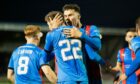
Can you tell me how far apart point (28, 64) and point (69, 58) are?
109cm

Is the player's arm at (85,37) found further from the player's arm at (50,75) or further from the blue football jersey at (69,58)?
the player's arm at (50,75)

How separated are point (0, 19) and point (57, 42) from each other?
1046 cm

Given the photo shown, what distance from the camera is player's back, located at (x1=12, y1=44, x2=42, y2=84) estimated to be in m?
5.52

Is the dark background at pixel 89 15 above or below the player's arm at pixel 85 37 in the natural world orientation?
above

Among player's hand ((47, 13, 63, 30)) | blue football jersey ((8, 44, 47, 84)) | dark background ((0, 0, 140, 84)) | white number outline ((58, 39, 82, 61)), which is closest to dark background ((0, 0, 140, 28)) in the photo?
dark background ((0, 0, 140, 84))

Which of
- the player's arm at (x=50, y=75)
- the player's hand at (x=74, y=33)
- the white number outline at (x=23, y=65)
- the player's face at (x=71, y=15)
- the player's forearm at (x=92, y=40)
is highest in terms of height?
the player's face at (x=71, y=15)

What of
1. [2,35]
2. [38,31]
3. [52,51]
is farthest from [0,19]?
[52,51]

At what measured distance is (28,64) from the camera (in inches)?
217

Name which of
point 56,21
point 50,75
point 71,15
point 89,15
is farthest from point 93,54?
point 89,15

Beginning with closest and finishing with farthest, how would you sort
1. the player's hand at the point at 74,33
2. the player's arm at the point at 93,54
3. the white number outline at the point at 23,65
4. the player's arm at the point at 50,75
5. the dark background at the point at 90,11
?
the player's hand at the point at 74,33, the player's arm at the point at 93,54, the player's arm at the point at 50,75, the white number outline at the point at 23,65, the dark background at the point at 90,11

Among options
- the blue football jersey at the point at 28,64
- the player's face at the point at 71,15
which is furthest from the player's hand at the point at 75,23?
the blue football jersey at the point at 28,64

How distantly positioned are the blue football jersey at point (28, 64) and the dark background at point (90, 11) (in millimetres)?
8568

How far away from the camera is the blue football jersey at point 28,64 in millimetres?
5523

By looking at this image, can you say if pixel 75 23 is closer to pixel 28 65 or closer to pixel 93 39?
pixel 93 39
